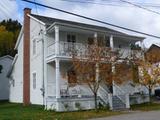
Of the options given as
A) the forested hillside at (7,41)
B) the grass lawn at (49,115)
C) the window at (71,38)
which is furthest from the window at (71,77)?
the forested hillside at (7,41)

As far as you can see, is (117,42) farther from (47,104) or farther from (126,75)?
(47,104)

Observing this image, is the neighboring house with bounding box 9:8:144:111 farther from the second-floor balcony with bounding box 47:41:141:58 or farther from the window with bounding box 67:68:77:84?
the window with bounding box 67:68:77:84

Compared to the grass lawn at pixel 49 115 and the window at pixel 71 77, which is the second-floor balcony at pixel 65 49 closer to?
the window at pixel 71 77

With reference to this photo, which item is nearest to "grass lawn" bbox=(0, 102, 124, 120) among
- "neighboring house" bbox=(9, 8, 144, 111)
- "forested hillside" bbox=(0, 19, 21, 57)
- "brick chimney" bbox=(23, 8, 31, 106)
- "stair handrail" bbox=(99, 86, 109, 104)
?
"neighboring house" bbox=(9, 8, 144, 111)

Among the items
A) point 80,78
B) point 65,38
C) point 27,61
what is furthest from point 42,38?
point 80,78

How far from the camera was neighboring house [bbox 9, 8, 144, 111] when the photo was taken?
2580cm

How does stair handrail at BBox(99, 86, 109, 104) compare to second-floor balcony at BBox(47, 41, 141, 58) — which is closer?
second-floor balcony at BBox(47, 41, 141, 58)

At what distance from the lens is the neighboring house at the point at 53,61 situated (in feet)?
84.6

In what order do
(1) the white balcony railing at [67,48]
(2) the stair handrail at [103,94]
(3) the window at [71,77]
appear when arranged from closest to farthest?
(3) the window at [71,77] < (1) the white balcony railing at [67,48] < (2) the stair handrail at [103,94]

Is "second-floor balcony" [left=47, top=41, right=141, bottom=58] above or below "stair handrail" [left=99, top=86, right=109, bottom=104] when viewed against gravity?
above

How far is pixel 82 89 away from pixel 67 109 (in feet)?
13.6

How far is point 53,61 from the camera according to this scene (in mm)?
27328

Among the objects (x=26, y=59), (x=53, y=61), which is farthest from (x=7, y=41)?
(x=53, y=61)

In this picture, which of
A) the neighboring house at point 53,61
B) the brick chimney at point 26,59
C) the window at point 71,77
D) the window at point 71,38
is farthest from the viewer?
the brick chimney at point 26,59
